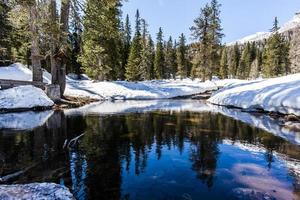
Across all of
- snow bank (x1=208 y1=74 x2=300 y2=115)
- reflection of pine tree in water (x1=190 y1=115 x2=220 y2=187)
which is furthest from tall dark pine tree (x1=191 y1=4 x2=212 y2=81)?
reflection of pine tree in water (x1=190 y1=115 x2=220 y2=187)

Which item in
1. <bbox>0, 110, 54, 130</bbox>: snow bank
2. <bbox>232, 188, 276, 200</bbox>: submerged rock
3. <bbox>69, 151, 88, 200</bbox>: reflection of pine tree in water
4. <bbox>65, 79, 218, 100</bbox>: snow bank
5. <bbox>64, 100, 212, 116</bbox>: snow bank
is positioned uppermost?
<bbox>65, 79, 218, 100</bbox>: snow bank

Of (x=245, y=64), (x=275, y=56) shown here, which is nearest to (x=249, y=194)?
(x=275, y=56)

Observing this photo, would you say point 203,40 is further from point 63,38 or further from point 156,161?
point 156,161

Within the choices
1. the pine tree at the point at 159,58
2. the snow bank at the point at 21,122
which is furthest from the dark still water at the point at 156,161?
the pine tree at the point at 159,58

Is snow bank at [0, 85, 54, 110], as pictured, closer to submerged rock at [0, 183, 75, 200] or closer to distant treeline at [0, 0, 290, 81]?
distant treeline at [0, 0, 290, 81]

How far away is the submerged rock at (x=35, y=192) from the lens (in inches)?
224

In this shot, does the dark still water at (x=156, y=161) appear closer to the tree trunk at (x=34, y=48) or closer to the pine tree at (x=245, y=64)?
the tree trunk at (x=34, y=48)

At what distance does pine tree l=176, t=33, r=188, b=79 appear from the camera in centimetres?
8075

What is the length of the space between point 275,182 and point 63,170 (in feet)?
17.6

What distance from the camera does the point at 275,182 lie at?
7.34m

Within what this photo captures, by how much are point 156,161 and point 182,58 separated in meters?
73.9

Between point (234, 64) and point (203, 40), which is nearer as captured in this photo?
point (203, 40)

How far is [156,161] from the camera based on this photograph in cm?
927

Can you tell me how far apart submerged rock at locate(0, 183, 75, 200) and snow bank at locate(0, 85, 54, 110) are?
51.2 feet
